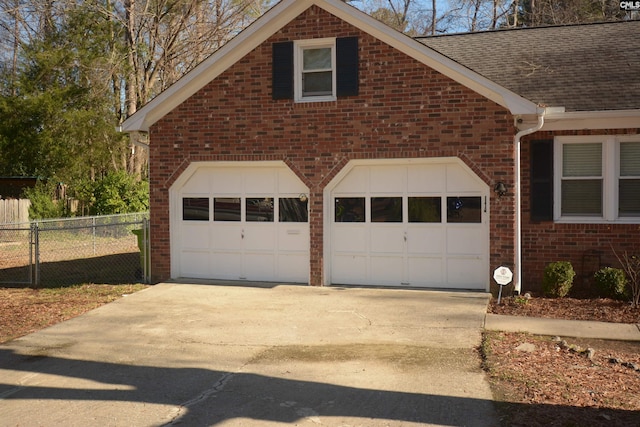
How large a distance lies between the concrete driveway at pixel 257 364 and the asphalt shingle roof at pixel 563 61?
428cm

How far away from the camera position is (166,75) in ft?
105

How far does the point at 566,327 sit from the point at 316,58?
7.00 m

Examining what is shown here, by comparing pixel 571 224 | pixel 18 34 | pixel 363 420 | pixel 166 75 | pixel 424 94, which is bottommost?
pixel 363 420

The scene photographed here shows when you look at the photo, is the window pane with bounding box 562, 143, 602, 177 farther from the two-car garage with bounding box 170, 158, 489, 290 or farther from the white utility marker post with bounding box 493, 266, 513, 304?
the white utility marker post with bounding box 493, 266, 513, 304

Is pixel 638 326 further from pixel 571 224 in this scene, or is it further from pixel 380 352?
pixel 380 352

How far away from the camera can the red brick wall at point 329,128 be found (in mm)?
11945

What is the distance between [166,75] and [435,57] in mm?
22362

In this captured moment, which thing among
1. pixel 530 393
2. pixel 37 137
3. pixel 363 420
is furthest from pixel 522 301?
pixel 37 137

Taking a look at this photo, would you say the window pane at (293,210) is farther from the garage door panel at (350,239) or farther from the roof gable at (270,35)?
the roof gable at (270,35)

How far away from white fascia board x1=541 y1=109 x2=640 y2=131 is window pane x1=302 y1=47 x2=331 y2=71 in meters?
4.34

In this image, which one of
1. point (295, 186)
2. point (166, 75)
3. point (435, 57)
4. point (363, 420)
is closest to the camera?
point (363, 420)

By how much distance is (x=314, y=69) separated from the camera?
43.2 feet

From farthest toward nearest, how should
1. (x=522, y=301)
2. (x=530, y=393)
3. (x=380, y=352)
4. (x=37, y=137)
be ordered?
(x=37, y=137), (x=522, y=301), (x=380, y=352), (x=530, y=393)

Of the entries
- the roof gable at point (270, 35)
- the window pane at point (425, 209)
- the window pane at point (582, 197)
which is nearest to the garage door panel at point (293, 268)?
the window pane at point (425, 209)
